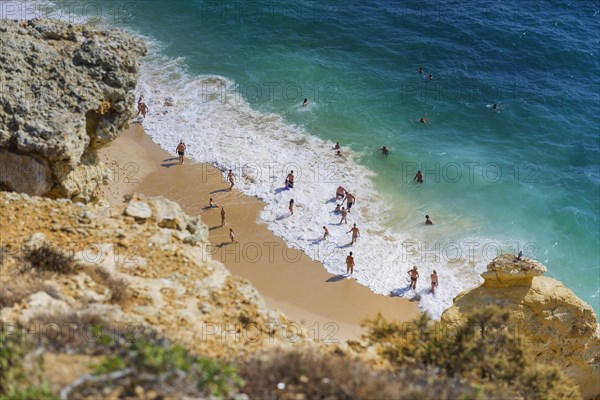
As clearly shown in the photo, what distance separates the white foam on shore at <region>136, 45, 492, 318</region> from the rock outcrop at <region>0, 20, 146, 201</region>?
826 centimetres

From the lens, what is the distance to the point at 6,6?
3709 cm

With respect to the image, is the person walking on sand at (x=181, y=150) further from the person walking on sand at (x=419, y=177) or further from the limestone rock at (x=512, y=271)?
the limestone rock at (x=512, y=271)

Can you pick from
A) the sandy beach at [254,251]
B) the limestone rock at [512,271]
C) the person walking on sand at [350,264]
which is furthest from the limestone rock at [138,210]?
the person walking on sand at [350,264]

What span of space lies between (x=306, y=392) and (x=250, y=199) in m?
15.9

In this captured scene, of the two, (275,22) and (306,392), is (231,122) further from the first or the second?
(306,392)

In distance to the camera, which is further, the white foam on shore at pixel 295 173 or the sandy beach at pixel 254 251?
the white foam on shore at pixel 295 173

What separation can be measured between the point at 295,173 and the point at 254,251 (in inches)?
231

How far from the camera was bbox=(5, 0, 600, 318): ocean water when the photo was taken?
22.0m

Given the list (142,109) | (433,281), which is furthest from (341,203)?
(142,109)

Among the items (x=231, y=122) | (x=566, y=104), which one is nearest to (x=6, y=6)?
(x=231, y=122)

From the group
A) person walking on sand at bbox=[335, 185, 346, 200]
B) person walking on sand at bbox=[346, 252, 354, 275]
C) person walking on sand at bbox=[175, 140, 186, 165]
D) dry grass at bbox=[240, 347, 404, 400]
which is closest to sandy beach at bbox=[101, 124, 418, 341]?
person walking on sand at bbox=[175, 140, 186, 165]

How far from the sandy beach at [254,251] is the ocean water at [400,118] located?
0.76 metres

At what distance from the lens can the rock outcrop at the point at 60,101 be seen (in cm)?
1267

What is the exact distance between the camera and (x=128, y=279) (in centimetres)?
922
